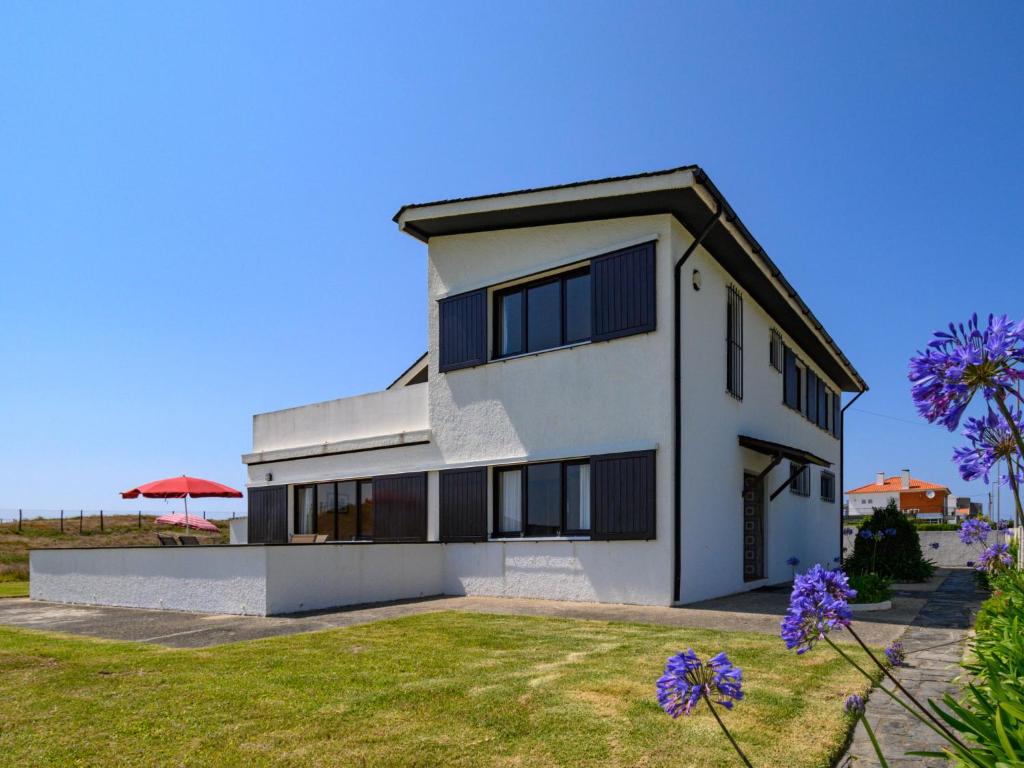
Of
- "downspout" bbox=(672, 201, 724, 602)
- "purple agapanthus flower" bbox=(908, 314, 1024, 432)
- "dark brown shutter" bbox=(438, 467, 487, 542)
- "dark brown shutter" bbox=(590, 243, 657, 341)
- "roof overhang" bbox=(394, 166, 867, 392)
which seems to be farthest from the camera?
"dark brown shutter" bbox=(438, 467, 487, 542)

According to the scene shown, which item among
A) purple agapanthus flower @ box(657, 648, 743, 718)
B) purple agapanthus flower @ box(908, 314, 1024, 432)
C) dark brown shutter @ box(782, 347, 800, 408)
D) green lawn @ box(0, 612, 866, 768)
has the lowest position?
green lawn @ box(0, 612, 866, 768)

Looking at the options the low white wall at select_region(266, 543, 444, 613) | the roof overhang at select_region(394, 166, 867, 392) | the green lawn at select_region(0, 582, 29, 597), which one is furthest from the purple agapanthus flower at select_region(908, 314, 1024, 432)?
the green lawn at select_region(0, 582, 29, 597)

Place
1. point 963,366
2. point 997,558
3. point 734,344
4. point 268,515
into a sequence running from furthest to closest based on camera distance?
point 268,515, point 734,344, point 997,558, point 963,366

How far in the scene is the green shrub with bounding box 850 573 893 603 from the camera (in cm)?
982

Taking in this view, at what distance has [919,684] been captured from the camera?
4953 mm

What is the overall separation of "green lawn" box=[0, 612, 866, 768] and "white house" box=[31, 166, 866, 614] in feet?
10.2

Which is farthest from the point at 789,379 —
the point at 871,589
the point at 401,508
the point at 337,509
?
the point at 337,509

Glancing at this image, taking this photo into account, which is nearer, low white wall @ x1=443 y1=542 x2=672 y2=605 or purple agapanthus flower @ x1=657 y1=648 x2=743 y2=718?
purple agapanthus flower @ x1=657 y1=648 x2=743 y2=718

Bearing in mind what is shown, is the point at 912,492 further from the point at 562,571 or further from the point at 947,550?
the point at 562,571

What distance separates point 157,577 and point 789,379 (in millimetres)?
12881

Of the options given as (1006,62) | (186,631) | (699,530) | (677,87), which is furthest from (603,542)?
(1006,62)

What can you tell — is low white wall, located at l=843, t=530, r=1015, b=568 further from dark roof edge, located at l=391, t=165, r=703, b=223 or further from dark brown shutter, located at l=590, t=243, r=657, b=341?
dark roof edge, located at l=391, t=165, r=703, b=223

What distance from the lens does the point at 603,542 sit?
34.3 feet

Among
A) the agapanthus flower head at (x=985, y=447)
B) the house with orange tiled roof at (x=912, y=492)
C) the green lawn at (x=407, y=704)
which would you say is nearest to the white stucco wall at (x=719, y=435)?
the green lawn at (x=407, y=704)
